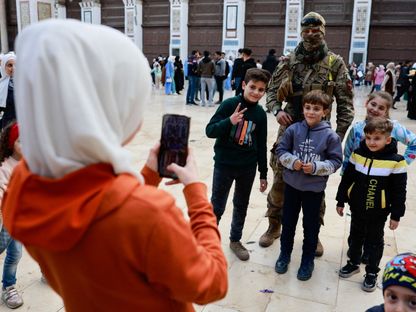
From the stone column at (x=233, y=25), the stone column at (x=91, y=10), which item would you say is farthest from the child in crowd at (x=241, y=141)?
the stone column at (x=91, y=10)

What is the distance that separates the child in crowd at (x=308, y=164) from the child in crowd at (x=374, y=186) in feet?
0.57

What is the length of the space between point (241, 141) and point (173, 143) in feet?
6.16

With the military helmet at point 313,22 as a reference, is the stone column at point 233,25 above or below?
above

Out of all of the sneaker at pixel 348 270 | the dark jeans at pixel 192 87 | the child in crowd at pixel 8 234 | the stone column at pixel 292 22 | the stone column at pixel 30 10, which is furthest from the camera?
the stone column at pixel 30 10

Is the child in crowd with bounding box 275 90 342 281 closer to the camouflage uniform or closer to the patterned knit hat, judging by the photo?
the camouflage uniform

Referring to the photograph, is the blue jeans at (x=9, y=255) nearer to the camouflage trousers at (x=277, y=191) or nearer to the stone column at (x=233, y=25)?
the camouflage trousers at (x=277, y=191)

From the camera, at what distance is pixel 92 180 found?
33.4 inches

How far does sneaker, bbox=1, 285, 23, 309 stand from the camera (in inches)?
104

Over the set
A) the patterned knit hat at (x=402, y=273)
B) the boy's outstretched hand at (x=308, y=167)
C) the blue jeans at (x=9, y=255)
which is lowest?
the blue jeans at (x=9, y=255)

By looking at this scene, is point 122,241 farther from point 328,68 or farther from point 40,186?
point 328,68

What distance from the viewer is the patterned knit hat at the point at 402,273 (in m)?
1.68

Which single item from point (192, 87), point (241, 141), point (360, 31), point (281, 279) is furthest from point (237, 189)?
point (360, 31)

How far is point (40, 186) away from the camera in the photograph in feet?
2.83

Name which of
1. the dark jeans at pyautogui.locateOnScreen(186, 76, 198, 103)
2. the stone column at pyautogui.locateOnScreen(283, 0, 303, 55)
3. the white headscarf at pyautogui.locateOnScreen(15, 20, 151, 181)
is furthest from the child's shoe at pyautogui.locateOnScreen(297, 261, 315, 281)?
the stone column at pyautogui.locateOnScreen(283, 0, 303, 55)
